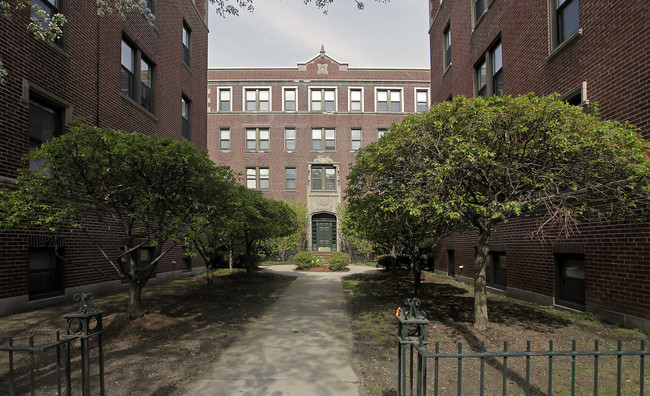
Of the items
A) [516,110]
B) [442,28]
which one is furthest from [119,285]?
[442,28]

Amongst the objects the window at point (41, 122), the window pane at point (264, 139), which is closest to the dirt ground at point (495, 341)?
the window at point (41, 122)

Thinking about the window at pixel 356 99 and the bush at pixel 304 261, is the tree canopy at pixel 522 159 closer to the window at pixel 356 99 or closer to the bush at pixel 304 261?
the bush at pixel 304 261

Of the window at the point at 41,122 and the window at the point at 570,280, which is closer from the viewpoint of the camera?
the window at the point at 570,280

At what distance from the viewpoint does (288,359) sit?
18.9ft

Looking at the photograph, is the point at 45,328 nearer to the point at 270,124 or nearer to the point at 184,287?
the point at 184,287

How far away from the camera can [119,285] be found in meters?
12.5

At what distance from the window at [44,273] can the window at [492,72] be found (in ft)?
46.6

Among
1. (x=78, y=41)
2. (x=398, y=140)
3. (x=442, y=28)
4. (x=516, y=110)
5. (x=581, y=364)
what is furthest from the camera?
(x=442, y=28)

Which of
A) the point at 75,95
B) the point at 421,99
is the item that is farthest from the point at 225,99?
the point at 75,95

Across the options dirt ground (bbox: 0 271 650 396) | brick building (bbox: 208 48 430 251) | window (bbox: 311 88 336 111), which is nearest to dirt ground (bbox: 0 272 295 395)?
dirt ground (bbox: 0 271 650 396)

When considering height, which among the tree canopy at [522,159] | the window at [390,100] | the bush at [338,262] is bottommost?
the bush at [338,262]

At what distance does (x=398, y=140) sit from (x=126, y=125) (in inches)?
414

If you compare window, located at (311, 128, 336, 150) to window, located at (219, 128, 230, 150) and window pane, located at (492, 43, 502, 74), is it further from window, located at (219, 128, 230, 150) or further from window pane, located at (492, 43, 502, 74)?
window pane, located at (492, 43, 502, 74)

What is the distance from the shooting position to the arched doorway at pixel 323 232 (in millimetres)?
30422
